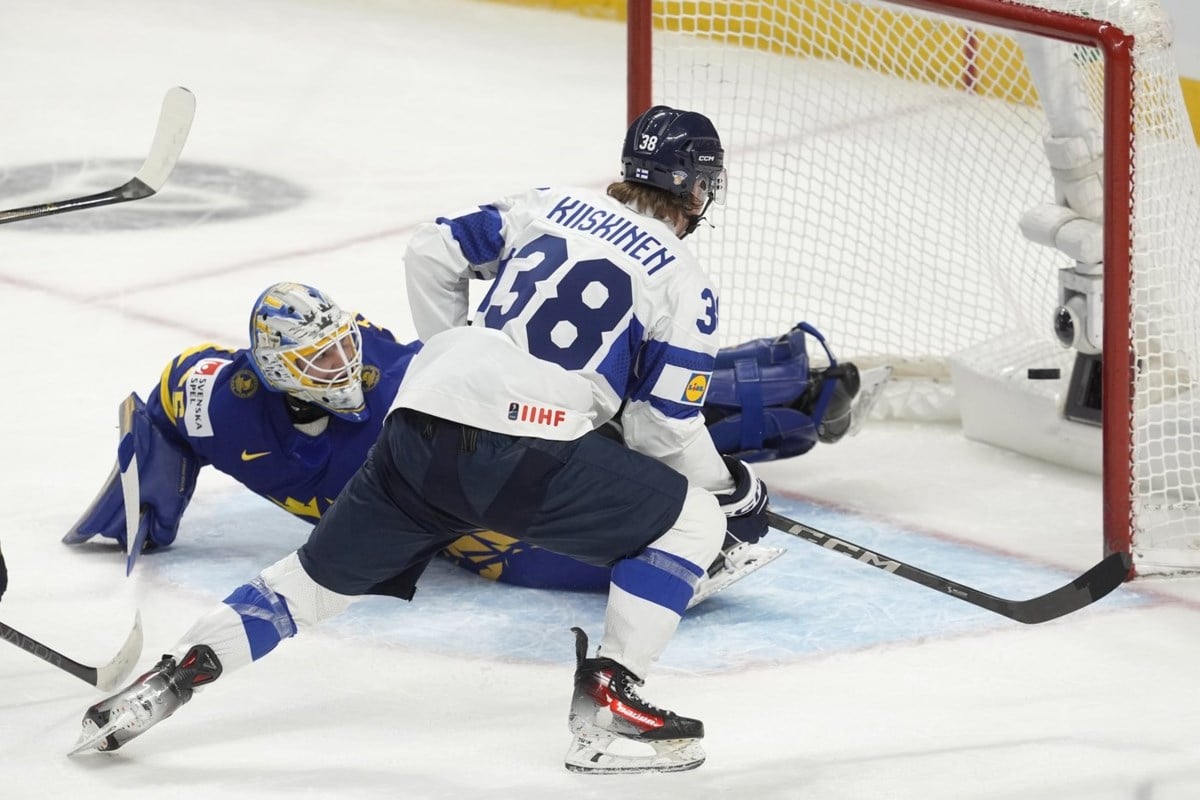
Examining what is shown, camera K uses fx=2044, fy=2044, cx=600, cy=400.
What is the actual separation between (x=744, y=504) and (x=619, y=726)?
17.4 inches

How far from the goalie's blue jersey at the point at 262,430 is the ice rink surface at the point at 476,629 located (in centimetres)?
20

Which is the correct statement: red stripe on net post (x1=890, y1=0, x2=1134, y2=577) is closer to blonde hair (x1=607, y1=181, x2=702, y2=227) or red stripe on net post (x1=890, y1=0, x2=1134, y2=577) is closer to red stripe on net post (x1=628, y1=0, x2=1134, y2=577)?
red stripe on net post (x1=628, y1=0, x2=1134, y2=577)

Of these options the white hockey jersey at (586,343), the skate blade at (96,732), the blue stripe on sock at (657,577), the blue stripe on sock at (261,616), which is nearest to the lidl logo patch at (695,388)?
the white hockey jersey at (586,343)

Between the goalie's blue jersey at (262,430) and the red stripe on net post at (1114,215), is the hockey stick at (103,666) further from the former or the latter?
the red stripe on net post at (1114,215)

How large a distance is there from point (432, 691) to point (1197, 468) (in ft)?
4.70

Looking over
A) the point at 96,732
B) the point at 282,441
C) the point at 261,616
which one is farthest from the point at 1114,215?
the point at 96,732

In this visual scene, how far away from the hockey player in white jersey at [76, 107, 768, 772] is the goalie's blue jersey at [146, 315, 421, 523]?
569 millimetres

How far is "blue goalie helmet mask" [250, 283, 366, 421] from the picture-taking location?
3154mm

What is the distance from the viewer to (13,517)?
3.69 m

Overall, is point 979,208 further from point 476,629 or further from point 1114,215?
point 476,629

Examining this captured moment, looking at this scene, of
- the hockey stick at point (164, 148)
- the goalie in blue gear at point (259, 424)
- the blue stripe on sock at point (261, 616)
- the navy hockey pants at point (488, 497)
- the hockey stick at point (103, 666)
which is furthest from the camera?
the hockey stick at point (164, 148)

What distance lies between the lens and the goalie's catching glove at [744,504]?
9.54 feet

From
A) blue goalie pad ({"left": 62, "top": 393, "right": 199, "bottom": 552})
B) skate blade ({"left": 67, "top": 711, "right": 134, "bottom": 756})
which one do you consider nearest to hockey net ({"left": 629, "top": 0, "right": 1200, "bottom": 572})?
blue goalie pad ({"left": 62, "top": 393, "right": 199, "bottom": 552})

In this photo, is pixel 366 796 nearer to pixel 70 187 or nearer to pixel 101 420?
pixel 101 420
